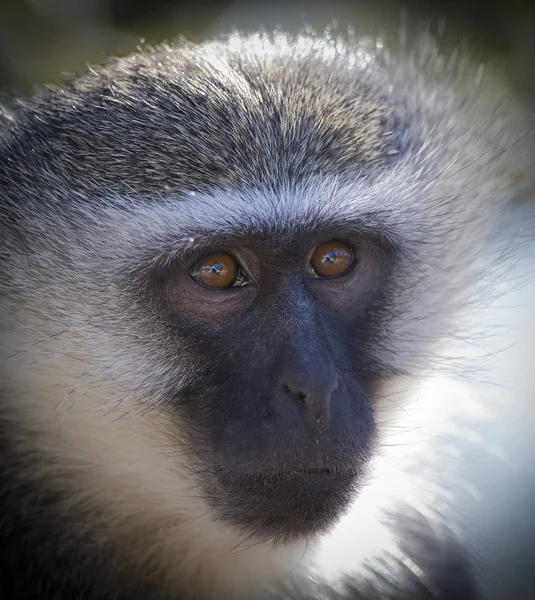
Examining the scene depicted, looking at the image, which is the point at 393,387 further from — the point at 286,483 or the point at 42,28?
the point at 42,28

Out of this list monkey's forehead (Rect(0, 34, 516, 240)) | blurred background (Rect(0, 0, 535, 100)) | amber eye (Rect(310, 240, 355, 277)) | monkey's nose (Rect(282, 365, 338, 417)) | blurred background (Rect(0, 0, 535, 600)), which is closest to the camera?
monkey's nose (Rect(282, 365, 338, 417))

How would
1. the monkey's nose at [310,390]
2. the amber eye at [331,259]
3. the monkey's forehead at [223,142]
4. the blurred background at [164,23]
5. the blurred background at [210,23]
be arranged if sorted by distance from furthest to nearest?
the blurred background at [164,23], the blurred background at [210,23], the amber eye at [331,259], the monkey's forehead at [223,142], the monkey's nose at [310,390]

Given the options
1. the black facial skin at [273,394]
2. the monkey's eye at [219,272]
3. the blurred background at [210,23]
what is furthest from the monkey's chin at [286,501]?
the blurred background at [210,23]

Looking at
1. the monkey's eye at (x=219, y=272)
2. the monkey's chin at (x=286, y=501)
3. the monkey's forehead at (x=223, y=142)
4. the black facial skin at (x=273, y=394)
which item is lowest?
the monkey's chin at (x=286, y=501)

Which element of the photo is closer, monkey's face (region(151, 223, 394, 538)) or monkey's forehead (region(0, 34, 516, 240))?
monkey's face (region(151, 223, 394, 538))

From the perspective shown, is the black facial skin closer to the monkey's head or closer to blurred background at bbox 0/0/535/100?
the monkey's head

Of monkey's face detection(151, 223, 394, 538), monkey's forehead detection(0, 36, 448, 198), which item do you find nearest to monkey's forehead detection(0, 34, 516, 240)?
monkey's forehead detection(0, 36, 448, 198)

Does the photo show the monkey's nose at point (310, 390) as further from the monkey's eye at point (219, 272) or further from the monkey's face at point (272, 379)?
the monkey's eye at point (219, 272)
